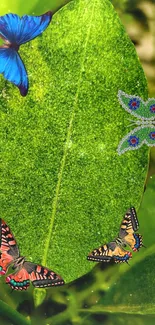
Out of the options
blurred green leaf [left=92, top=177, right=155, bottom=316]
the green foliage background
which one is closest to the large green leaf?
the green foliage background

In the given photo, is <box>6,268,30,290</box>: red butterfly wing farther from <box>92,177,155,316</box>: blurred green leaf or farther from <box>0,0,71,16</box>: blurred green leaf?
<box>0,0,71,16</box>: blurred green leaf

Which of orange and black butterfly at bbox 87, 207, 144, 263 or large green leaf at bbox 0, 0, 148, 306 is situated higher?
large green leaf at bbox 0, 0, 148, 306

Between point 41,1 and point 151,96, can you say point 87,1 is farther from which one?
point 151,96

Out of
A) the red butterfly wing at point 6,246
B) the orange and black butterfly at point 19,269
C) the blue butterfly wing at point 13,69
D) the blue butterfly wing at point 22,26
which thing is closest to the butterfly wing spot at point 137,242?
the orange and black butterfly at point 19,269

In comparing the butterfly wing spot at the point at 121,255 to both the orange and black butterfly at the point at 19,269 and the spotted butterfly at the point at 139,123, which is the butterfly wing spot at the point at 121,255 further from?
the spotted butterfly at the point at 139,123

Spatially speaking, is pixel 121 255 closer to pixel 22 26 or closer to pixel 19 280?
pixel 19 280

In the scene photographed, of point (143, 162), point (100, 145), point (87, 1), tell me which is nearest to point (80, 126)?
point (100, 145)
